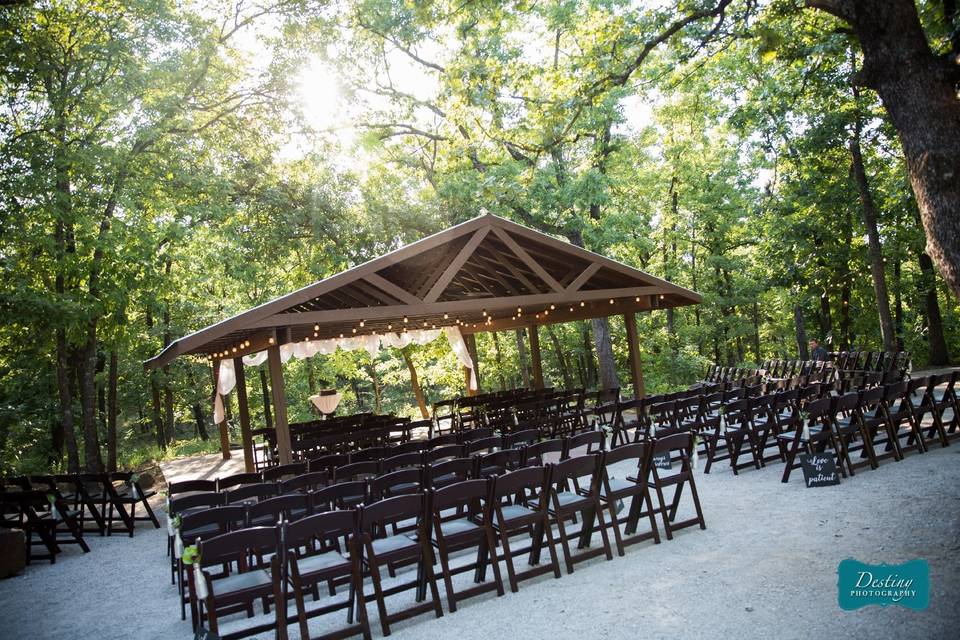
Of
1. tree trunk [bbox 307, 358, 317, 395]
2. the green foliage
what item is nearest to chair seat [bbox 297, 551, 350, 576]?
the green foliage

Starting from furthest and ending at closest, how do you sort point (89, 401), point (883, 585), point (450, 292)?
point (450, 292), point (89, 401), point (883, 585)

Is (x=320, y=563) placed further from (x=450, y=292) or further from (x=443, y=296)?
(x=450, y=292)

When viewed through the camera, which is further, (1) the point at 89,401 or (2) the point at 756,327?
(2) the point at 756,327

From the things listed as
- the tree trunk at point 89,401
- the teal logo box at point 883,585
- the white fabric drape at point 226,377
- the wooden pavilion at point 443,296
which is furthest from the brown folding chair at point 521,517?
the tree trunk at point 89,401

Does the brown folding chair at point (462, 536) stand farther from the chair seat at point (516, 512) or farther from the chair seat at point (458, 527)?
the chair seat at point (516, 512)

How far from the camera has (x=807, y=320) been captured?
26.0 meters

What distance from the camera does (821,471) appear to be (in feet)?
20.9

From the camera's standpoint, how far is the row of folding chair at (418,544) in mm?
4113

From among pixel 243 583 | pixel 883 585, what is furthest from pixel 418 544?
pixel 883 585

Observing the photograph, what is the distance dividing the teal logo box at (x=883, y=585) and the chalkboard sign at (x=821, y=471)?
240 centimetres

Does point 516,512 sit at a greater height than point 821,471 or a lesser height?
greater

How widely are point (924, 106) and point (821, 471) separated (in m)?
3.75

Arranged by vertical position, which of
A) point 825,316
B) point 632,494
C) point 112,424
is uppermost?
point 825,316

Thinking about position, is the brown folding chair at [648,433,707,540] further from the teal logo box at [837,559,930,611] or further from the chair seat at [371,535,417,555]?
the chair seat at [371,535,417,555]
